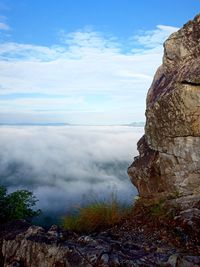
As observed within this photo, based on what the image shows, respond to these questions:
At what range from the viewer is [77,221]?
13438mm

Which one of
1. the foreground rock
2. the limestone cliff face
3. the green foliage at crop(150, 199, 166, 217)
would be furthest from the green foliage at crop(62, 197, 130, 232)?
the limestone cliff face

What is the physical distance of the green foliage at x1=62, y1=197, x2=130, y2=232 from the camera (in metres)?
13.1

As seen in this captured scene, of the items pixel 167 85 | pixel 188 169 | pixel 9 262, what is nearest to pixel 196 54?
pixel 167 85

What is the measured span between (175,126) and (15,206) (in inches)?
321

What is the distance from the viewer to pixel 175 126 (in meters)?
13.2

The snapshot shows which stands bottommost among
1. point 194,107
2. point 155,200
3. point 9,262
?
point 9,262

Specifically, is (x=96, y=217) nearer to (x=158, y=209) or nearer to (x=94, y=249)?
(x=158, y=209)

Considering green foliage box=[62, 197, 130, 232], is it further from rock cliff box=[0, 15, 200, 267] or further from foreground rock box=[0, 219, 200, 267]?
foreground rock box=[0, 219, 200, 267]

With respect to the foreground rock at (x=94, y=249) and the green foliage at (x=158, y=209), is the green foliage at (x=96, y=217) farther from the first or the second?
the green foliage at (x=158, y=209)

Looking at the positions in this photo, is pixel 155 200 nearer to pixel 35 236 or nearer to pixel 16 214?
pixel 35 236

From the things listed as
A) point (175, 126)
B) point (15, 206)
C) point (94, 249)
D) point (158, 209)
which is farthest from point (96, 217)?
point (15, 206)

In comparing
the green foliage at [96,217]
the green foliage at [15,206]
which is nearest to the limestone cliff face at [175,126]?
the green foliage at [96,217]

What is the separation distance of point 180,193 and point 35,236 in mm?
5086

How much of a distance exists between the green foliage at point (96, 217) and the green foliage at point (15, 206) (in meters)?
3.67
